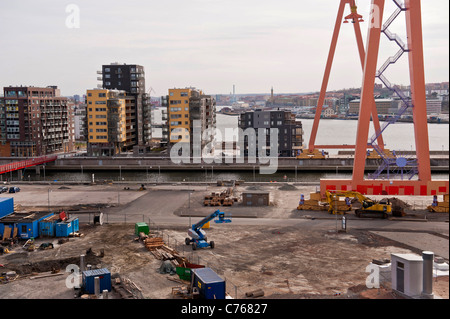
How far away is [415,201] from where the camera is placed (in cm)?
2519

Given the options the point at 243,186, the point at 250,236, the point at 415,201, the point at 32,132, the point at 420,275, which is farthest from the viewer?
A: the point at 32,132

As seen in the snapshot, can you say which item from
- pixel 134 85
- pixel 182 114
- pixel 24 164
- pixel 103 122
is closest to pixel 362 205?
pixel 182 114

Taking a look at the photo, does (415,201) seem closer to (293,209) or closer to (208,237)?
(293,209)

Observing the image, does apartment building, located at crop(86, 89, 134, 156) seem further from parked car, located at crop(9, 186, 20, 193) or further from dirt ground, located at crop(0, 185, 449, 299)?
dirt ground, located at crop(0, 185, 449, 299)

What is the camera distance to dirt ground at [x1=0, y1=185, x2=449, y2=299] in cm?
1234

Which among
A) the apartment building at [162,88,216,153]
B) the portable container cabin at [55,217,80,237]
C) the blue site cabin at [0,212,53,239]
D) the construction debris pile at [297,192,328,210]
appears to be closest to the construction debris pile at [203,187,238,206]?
the construction debris pile at [297,192,328,210]

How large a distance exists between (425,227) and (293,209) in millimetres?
6395

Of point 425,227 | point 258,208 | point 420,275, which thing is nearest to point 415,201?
point 425,227

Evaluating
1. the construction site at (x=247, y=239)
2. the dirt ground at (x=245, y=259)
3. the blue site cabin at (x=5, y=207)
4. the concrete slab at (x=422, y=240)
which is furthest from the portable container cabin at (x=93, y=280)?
the concrete slab at (x=422, y=240)

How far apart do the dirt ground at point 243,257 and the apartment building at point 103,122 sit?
27.4 metres

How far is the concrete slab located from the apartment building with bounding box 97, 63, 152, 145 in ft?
138

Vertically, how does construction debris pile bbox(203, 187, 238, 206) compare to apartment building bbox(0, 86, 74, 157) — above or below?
below
